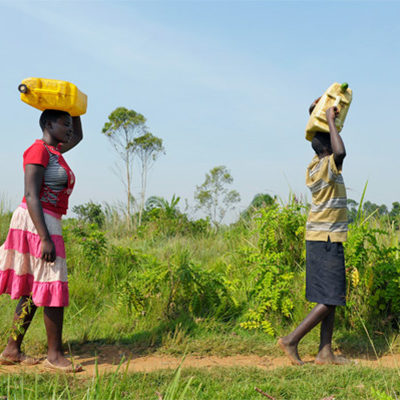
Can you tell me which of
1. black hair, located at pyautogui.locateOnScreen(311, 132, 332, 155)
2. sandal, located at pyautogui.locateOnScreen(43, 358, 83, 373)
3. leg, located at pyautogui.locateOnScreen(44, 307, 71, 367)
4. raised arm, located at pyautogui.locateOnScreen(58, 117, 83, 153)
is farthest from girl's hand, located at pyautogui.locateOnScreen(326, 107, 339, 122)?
sandal, located at pyautogui.locateOnScreen(43, 358, 83, 373)

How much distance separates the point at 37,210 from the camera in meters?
3.54

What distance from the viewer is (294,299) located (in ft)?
15.2

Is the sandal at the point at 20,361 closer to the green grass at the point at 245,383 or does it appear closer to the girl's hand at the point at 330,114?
the green grass at the point at 245,383

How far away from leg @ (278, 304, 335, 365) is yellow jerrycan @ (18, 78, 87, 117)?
2775mm

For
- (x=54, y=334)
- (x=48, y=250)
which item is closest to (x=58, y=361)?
(x=54, y=334)

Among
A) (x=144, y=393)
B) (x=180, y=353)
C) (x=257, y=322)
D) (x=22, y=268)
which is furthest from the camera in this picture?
(x=257, y=322)

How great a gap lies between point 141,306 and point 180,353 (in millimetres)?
831

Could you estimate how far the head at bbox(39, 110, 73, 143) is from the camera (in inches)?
151

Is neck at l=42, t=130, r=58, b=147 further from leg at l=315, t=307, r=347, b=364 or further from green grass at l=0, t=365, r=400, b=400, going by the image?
leg at l=315, t=307, r=347, b=364

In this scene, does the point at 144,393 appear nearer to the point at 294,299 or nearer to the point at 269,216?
the point at 294,299

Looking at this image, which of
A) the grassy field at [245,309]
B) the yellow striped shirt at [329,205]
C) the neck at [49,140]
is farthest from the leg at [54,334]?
the yellow striped shirt at [329,205]

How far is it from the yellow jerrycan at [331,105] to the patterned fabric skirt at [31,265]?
242 centimetres

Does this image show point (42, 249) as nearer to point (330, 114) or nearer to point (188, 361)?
point (188, 361)

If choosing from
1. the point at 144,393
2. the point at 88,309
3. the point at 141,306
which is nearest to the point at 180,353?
the point at 141,306
